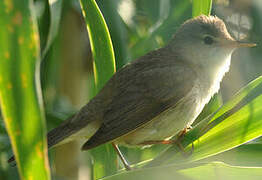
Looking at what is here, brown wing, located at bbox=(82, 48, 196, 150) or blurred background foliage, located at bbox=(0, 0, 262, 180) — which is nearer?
blurred background foliage, located at bbox=(0, 0, 262, 180)

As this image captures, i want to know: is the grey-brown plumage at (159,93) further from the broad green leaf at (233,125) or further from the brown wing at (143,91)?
the broad green leaf at (233,125)

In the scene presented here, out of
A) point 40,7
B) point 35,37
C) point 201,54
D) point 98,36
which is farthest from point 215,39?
point 35,37

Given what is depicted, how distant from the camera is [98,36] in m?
2.03

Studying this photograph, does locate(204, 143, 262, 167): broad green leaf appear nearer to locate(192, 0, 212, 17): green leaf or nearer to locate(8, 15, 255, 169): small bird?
locate(8, 15, 255, 169): small bird

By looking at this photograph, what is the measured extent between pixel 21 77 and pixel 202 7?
110 cm

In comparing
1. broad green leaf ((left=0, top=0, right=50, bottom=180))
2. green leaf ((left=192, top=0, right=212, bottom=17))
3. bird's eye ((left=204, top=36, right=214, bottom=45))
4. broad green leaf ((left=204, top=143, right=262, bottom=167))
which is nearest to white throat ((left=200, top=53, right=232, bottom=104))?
bird's eye ((left=204, top=36, right=214, bottom=45))

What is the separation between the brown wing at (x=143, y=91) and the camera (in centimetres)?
216

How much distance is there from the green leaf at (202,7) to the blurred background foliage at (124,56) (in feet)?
1.18

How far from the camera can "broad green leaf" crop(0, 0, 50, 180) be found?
1310mm

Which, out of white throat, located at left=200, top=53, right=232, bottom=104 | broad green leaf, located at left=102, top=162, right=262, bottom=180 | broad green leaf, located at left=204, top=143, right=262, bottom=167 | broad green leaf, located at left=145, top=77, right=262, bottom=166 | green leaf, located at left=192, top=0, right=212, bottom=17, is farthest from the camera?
white throat, located at left=200, top=53, right=232, bottom=104

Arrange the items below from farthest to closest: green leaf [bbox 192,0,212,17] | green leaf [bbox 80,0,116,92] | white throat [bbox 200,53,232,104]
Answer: white throat [bbox 200,53,232,104] → green leaf [bbox 192,0,212,17] → green leaf [bbox 80,0,116,92]

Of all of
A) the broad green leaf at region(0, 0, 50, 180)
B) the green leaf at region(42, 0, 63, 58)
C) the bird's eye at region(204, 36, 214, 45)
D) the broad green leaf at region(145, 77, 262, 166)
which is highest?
the green leaf at region(42, 0, 63, 58)

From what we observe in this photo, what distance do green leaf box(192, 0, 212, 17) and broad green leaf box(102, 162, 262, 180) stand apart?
87 centimetres

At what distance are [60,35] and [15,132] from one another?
212cm
